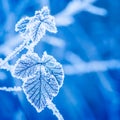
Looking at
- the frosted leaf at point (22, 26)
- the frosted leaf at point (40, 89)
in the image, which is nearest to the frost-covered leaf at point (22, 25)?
the frosted leaf at point (22, 26)

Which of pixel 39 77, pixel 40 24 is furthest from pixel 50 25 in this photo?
pixel 39 77

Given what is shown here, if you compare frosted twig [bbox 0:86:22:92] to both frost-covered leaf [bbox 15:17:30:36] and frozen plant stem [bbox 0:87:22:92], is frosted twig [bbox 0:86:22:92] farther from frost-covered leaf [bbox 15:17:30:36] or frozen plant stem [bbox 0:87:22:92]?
frost-covered leaf [bbox 15:17:30:36]

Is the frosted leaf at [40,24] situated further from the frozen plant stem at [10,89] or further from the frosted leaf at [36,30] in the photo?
the frozen plant stem at [10,89]

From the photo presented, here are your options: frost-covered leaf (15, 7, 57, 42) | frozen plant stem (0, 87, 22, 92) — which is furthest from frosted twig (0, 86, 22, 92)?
frost-covered leaf (15, 7, 57, 42)

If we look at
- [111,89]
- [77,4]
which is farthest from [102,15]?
[111,89]

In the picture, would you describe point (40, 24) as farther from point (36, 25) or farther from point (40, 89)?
point (40, 89)

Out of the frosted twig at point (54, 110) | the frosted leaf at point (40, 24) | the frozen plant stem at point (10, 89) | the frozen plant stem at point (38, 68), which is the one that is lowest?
the frosted twig at point (54, 110)
